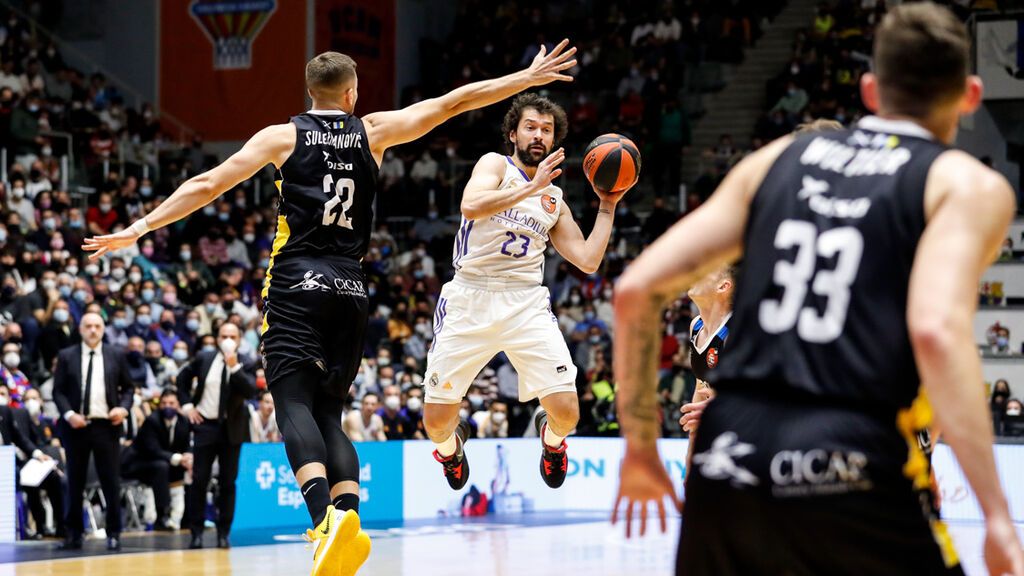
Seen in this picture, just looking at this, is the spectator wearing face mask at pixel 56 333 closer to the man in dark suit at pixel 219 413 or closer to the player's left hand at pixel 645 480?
the man in dark suit at pixel 219 413

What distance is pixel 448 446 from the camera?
855 centimetres

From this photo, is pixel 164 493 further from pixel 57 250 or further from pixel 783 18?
pixel 783 18

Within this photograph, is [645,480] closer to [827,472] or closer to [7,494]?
[827,472]

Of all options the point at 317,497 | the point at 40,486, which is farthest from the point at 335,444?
the point at 40,486

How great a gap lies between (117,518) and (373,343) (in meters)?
8.46

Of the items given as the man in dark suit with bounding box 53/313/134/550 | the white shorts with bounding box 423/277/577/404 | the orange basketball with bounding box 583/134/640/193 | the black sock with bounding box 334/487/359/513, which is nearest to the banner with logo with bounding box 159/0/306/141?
the man in dark suit with bounding box 53/313/134/550

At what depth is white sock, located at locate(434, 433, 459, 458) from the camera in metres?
8.53

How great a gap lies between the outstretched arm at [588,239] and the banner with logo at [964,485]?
32.8 ft

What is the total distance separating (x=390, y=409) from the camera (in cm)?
1736

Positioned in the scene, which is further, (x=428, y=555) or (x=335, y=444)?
(x=428, y=555)

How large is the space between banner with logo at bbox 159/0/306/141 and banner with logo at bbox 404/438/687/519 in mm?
12018

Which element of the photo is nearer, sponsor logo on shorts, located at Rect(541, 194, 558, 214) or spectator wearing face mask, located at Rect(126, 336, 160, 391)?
sponsor logo on shorts, located at Rect(541, 194, 558, 214)

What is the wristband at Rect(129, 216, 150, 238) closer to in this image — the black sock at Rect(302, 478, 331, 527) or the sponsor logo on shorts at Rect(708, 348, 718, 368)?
the black sock at Rect(302, 478, 331, 527)

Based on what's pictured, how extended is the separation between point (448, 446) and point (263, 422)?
770 cm
